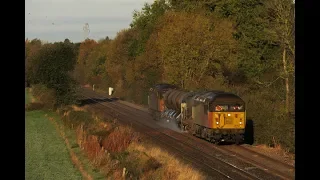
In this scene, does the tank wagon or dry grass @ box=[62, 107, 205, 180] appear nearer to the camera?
dry grass @ box=[62, 107, 205, 180]

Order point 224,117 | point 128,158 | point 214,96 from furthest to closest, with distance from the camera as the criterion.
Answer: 1. point 214,96
2. point 224,117
3. point 128,158

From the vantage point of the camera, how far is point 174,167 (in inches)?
725

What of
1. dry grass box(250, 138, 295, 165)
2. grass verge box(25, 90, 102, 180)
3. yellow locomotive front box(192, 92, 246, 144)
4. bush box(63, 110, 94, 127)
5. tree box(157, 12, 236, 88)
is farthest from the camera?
tree box(157, 12, 236, 88)

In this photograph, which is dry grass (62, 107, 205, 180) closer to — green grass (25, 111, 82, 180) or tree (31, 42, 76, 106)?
green grass (25, 111, 82, 180)

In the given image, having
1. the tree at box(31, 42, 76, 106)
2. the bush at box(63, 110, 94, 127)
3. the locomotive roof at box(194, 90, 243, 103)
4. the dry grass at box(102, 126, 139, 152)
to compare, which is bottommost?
the dry grass at box(102, 126, 139, 152)

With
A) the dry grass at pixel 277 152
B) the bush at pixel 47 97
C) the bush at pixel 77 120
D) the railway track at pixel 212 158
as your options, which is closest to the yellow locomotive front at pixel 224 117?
the railway track at pixel 212 158

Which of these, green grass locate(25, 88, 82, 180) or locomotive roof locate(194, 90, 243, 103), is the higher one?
locomotive roof locate(194, 90, 243, 103)

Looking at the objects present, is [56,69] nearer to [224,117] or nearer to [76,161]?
[224,117]

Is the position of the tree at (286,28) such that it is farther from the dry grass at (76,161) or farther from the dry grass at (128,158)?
the dry grass at (76,161)

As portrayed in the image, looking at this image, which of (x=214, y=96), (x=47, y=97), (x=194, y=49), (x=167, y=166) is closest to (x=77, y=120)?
(x=214, y=96)

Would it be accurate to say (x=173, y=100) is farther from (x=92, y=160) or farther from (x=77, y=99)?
(x=77, y=99)

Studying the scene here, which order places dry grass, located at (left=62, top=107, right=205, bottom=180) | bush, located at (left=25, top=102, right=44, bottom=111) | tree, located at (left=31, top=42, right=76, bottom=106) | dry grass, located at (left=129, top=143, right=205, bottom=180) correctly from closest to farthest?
dry grass, located at (left=129, top=143, right=205, bottom=180) → dry grass, located at (left=62, top=107, right=205, bottom=180) → tree, located at (left=31, top=42, right=76, bottom=106) → bush, located at (left=25, top=102, right=44, bottom=111)

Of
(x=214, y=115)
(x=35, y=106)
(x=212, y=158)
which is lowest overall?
(x=212, y=158)

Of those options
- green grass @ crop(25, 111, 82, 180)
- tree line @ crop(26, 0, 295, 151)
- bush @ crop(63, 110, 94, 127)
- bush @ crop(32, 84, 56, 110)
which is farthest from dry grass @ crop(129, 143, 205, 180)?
bush @ crop(32, 84, 56, 110)
